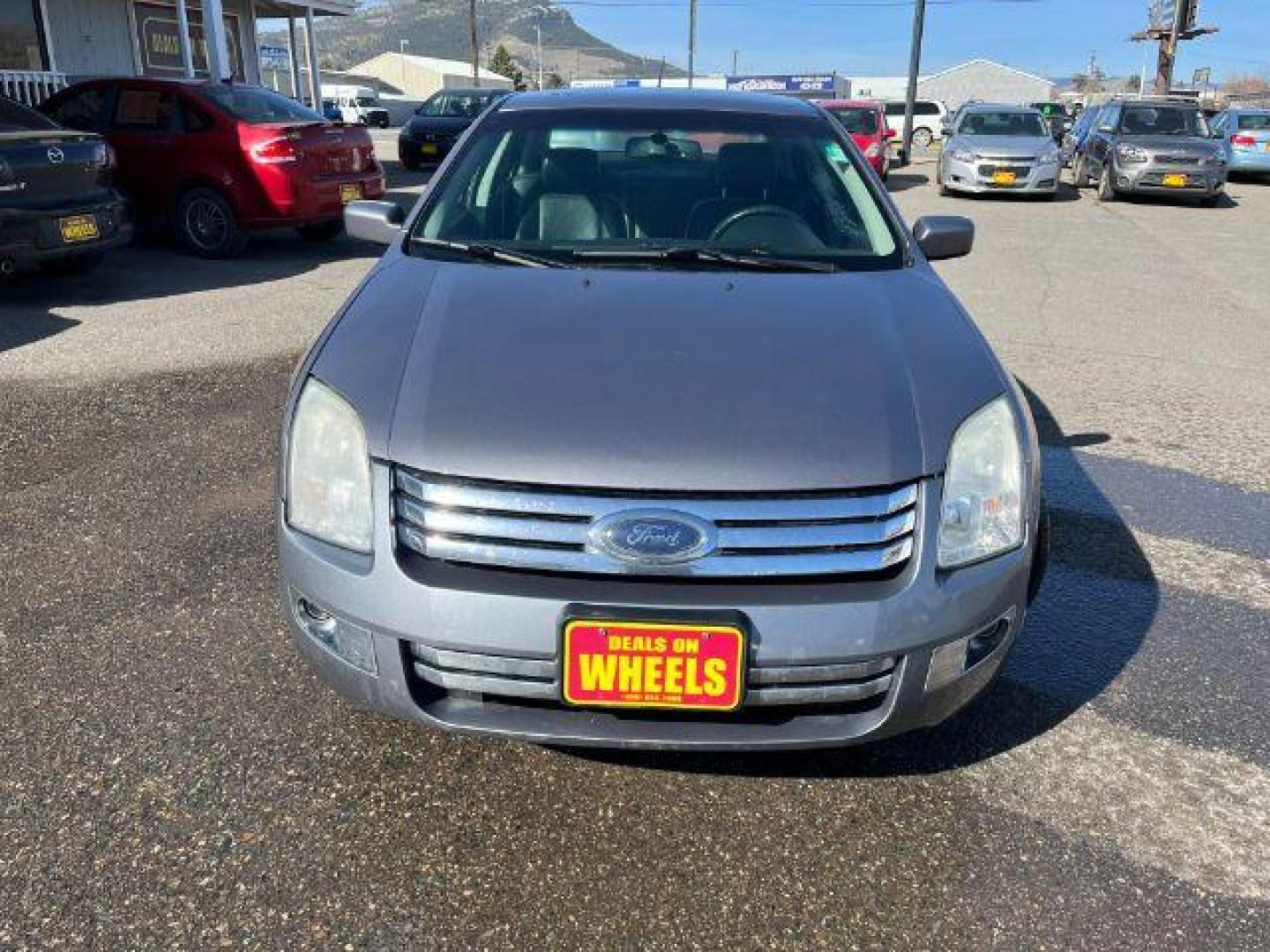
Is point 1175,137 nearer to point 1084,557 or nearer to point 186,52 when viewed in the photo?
point 1084,557

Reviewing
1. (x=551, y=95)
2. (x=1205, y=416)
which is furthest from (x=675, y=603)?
(x=1205, y=416)

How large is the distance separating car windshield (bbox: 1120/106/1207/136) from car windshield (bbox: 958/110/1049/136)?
4.43ft

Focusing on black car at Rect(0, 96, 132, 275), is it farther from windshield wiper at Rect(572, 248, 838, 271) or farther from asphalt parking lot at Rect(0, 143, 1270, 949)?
windshield wiper at Rect(572, 248, 838, 271)

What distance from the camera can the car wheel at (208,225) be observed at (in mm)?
8992

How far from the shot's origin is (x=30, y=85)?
1385cm

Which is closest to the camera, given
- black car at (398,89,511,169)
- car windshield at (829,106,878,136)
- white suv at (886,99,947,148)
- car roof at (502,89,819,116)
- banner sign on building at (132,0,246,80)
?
car roof at (502,89,819,116)

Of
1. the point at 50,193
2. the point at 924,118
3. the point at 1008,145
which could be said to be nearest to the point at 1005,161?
the point at 1008,145

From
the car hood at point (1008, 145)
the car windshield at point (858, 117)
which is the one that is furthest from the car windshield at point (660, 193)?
the car windshield at point (858, 117)

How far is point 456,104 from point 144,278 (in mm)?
12532

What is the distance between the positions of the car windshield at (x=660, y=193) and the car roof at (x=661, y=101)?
0.16ft

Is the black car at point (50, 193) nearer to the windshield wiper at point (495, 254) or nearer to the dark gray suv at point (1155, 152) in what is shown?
the windshield wiper at point (495, 254)

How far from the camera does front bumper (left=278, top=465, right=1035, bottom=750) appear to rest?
1940mm

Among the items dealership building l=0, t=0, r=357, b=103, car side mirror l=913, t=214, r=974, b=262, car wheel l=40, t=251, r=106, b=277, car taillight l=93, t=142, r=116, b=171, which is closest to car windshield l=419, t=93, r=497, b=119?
dealership building l=0, t=0, r=357, b=103

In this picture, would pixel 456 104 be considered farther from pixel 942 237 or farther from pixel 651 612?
pixel 651 612
